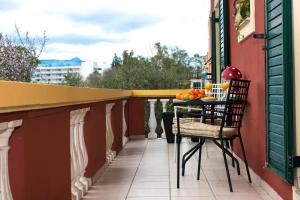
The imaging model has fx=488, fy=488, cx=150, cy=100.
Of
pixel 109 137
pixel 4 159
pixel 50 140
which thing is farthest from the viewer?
pixel 109 137

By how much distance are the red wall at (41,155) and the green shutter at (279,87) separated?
1.40 meters

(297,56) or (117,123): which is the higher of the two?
(297,56)

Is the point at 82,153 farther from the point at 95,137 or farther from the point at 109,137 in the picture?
the point at 109,137

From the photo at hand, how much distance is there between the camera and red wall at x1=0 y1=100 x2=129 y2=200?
2037 mm

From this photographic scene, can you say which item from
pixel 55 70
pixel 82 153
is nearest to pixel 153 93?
pixel 55 70

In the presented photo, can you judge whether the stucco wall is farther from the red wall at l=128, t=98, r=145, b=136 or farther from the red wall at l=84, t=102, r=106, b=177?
the red wall at l=128, t=98, r=145, b=136

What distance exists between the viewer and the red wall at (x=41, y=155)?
2.04 metres

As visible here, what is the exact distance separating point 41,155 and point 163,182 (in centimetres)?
203

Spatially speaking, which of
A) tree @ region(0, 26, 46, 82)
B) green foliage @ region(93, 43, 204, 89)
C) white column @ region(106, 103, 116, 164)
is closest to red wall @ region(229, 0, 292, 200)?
white column @ region(106, 103, 116, 164)

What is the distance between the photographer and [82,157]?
Result: 383cm

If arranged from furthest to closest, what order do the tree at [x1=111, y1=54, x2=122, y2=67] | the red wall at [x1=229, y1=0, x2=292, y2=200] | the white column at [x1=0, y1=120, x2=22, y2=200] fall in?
1. the tree at [x1=111, y1=54, x2=122, y2=67]
2. the red wall at [x1=229, y1=0, x2=292, y2=200]
3. the white column at [x1=0, y1=120, x2=22, y2=200]

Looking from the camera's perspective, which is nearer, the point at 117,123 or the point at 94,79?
the point at 117,123

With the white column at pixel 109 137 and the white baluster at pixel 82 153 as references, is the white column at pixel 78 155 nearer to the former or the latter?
the white baluster at pixel 82 153

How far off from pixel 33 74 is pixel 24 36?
41.0 inches
